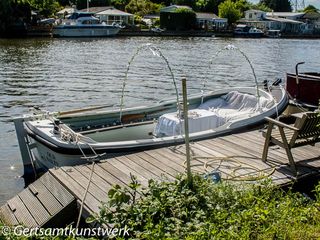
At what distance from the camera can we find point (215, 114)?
1043 centimetres

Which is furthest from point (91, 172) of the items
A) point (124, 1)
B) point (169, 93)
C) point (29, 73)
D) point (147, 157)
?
point (124, 1)

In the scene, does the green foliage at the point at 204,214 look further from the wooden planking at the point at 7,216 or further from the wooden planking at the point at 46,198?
the wooden planking at the point at 7,216

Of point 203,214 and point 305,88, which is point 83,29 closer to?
point 305,88

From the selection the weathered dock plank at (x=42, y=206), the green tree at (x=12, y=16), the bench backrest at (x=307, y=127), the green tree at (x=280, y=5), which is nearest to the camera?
the weathered dock plank at (x=42, y=206)

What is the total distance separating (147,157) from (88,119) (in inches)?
105

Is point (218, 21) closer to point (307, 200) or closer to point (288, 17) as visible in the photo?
point (288, 17)

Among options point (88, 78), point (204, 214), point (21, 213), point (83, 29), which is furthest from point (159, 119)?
point (83, 29)

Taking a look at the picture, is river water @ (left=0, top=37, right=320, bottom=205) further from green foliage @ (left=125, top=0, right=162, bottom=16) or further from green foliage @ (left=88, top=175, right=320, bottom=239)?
green foliage @ (left=125, top=0, right=162, bottom=16)

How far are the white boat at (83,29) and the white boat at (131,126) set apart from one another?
182 feet

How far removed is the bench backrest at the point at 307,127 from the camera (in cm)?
682

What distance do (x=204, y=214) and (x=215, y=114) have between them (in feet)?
17.7

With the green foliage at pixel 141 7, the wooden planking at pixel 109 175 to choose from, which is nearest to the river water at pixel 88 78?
the wooden planking at pixel 109 175

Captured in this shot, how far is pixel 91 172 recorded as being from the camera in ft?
24.0

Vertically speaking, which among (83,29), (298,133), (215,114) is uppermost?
(83,29)
